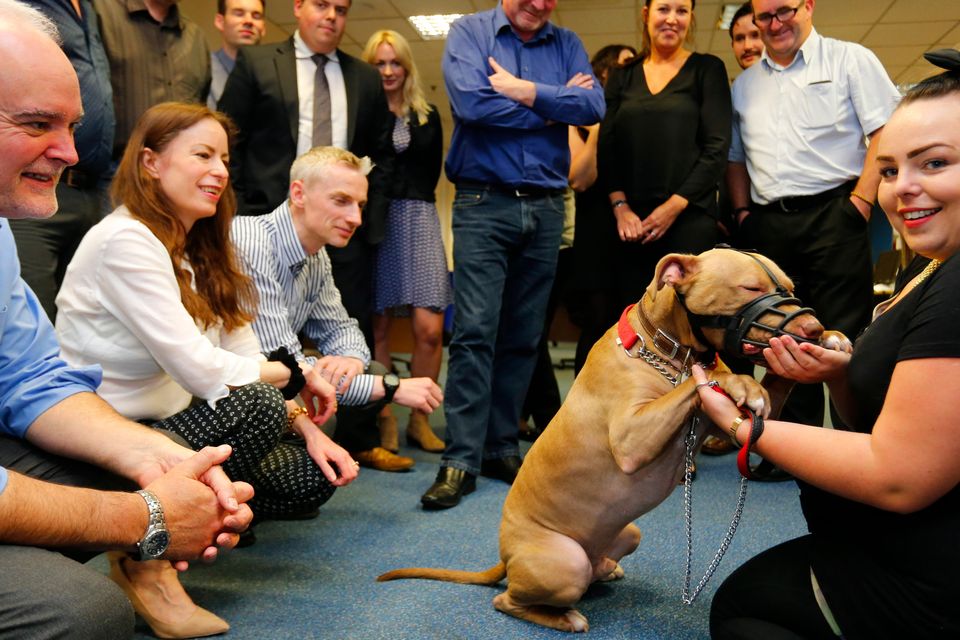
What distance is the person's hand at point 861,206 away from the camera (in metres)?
2.90

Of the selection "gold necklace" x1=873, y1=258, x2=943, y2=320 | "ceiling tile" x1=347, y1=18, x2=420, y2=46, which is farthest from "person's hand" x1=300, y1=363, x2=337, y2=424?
"ceiling tile" x1=347, y1=18, x2=420, y2=46

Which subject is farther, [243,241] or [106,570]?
[243,241]

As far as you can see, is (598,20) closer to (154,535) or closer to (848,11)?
(848,11)

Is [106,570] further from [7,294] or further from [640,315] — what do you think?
[640,315]

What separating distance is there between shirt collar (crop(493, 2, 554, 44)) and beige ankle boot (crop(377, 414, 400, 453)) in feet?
5.98

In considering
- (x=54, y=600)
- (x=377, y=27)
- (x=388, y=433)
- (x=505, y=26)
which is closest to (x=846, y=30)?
(x=377, y=27)

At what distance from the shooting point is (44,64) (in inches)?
47.8

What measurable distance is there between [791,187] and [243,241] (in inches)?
82.1

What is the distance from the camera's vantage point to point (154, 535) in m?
1.24

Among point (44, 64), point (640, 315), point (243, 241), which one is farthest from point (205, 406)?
point (640, 315)

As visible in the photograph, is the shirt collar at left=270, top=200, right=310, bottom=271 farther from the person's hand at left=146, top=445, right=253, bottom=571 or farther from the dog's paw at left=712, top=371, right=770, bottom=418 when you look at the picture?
the dog's paw at left=712, top=371, right=770, bottom=418

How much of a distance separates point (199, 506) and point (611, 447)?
875 mm

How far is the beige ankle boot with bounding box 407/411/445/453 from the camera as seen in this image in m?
3.62

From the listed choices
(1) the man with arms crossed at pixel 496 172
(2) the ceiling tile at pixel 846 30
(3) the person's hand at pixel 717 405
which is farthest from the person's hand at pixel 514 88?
(2) the ceiling tile at pixel 846 30
